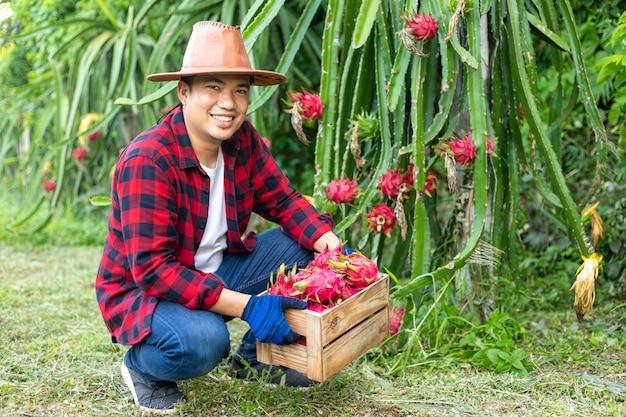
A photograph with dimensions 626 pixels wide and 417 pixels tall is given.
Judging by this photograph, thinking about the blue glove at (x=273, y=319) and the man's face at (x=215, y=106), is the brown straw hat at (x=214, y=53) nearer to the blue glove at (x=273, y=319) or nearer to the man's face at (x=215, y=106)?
the man's face at (x=215, y=106)

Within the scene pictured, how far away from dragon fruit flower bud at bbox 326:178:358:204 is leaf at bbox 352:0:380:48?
19.0 inches

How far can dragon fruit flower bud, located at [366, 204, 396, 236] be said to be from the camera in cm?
230

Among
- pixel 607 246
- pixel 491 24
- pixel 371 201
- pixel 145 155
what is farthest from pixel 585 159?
pixel 145 155

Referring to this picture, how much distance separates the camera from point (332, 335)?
171cm

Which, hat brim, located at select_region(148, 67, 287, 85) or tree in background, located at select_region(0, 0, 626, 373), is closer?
hat brim, located at select_region(148, 67, 287, 85)

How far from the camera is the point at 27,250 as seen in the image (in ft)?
12.8

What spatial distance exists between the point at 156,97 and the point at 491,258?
1.32 meters

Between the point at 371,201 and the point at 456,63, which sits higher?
the point at 456,63

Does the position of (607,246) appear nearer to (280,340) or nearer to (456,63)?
(456,63)

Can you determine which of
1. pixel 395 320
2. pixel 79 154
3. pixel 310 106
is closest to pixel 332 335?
pixel 395 320

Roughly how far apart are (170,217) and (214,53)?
1.54 ft

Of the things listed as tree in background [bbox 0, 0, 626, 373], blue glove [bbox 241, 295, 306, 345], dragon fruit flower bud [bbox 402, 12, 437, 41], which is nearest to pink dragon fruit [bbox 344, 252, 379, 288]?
blue glove [bbox 241, 295, 306, 345]

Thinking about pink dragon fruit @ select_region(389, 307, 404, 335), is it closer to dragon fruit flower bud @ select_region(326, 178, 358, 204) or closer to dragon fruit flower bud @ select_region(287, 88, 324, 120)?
dragon fruit flower bud @ select_region(326, 178, 358, 204)

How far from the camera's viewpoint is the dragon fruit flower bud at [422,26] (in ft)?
7.14
